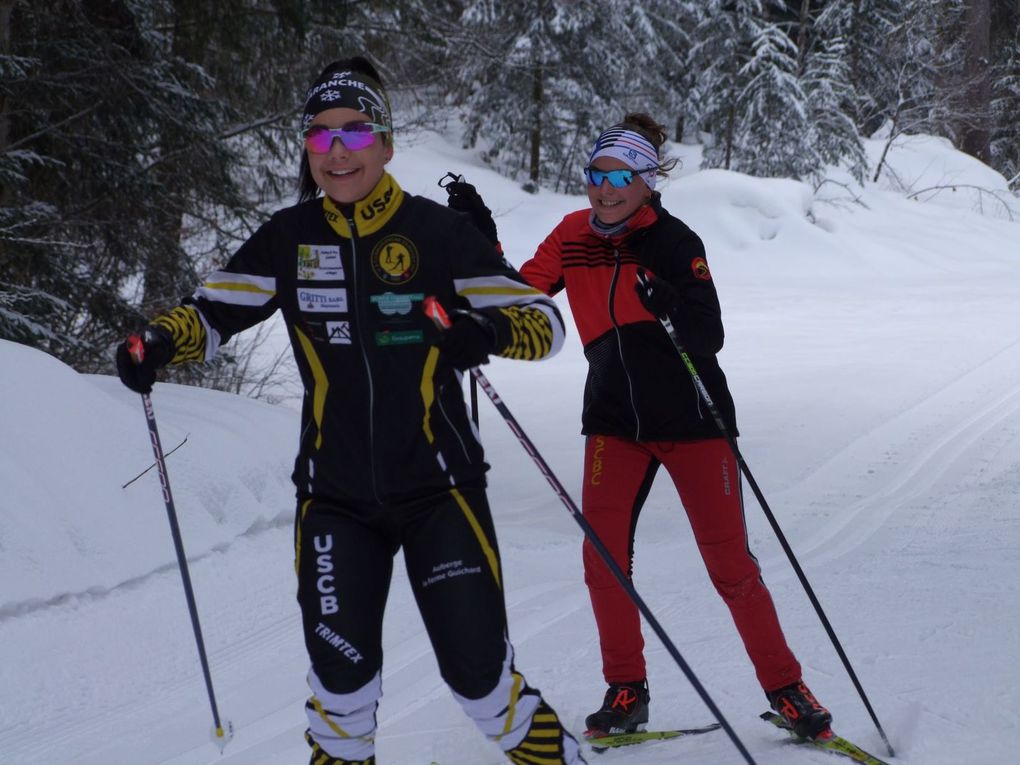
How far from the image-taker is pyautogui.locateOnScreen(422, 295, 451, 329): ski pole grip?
8.19 feet

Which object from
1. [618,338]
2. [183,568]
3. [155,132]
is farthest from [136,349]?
[155,132]

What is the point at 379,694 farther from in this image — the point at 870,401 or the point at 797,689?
the point at 870,401

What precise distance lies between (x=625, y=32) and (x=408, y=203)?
2382 cm

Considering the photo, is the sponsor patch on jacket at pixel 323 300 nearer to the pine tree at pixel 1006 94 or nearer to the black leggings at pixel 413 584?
the black leggings at pixel 413 584

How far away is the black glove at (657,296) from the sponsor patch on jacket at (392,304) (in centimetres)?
101

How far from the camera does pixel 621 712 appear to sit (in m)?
3.81

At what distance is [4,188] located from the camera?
24.5 ft

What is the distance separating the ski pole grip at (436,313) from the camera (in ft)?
8.19

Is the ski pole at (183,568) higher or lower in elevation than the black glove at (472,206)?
lower

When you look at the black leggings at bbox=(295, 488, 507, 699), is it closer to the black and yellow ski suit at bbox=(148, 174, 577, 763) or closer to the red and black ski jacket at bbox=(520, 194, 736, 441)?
the black and yellow ski suit at bbox=(148, 174, 577, 763)

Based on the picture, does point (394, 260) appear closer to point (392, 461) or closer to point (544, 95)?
point (392, 461)

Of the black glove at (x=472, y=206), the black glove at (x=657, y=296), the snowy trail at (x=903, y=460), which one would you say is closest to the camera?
the black glove at (x=657, y=296)

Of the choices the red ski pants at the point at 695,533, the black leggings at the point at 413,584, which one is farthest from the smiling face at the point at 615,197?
the black leggings at the point at 413,584

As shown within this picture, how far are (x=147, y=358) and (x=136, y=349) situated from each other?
0.04m
